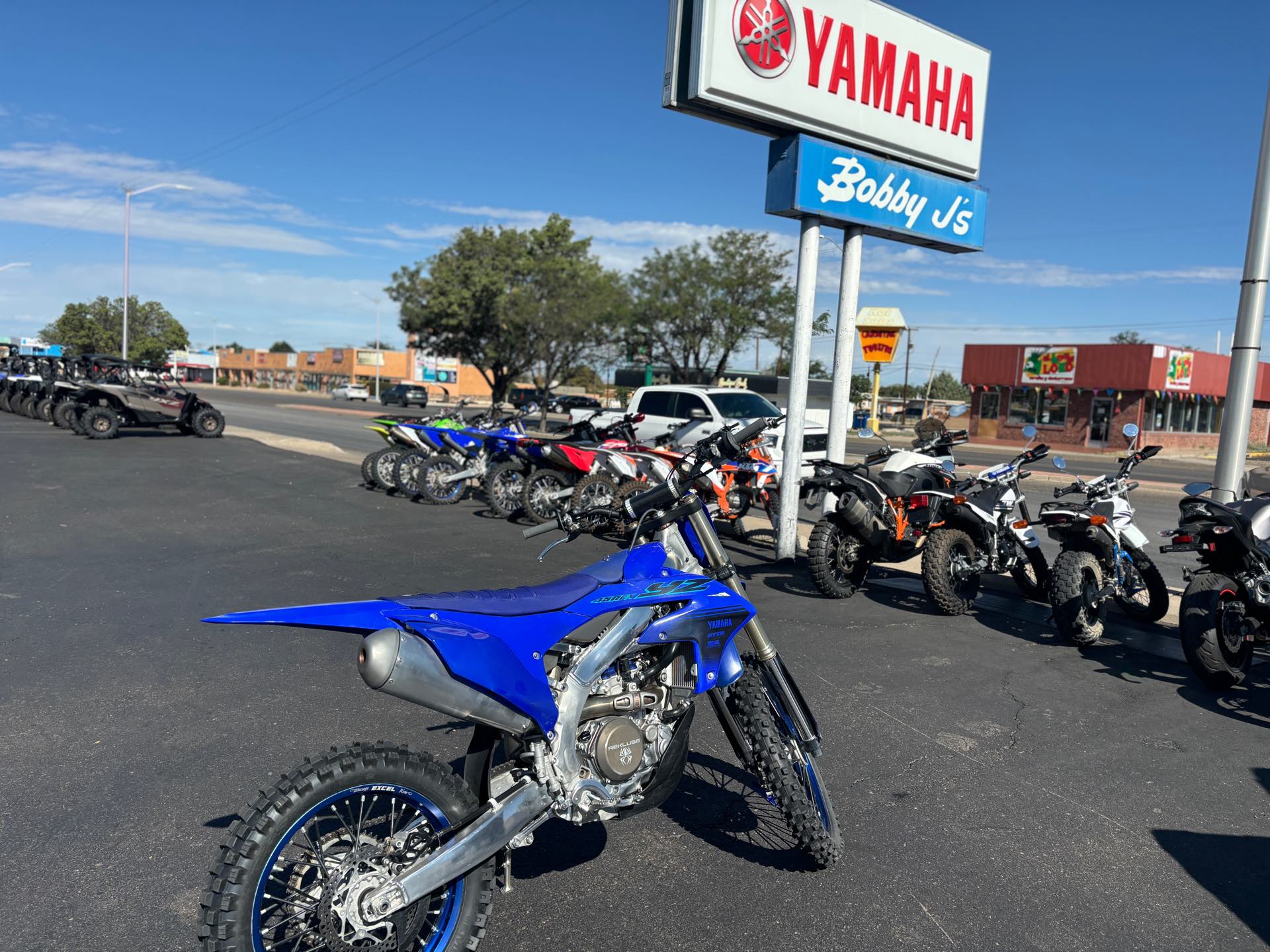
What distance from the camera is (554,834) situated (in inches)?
134

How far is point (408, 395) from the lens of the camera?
172 ft

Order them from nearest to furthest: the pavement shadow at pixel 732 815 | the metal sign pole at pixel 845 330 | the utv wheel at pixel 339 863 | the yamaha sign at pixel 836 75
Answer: the utv wheel at pixel 339 863
the pavement shadow at pixel 732 815
the yamaha sign at pixel 836 75
the metal sign pole at pixel 845 330

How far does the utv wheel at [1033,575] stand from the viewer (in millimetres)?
7160

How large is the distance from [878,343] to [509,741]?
8.31 metres

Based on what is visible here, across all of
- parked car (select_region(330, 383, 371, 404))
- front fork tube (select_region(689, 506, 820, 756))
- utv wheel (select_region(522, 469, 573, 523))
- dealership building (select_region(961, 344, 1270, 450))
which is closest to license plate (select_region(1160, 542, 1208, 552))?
front fork tube (select_region(689, 506, 820, 756))

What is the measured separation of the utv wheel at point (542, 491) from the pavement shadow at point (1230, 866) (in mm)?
7569

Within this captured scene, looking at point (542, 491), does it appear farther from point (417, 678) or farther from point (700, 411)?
point (417, 678)

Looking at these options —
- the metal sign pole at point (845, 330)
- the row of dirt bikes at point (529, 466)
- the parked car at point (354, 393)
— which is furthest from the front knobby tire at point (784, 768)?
the parked car at point (354, 393)

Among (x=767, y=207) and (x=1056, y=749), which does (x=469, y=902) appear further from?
(x=767, y=207)

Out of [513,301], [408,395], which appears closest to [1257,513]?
[513,301]

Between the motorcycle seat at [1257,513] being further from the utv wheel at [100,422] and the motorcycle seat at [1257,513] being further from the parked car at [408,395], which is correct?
the parked car at [408,395]

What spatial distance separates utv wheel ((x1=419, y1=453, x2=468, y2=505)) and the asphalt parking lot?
4.09m

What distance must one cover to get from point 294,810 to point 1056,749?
12.4ft

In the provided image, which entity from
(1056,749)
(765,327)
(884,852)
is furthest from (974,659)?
(765,327)
